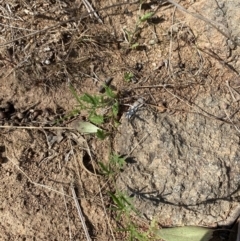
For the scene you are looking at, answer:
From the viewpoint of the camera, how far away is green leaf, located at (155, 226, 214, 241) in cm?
225

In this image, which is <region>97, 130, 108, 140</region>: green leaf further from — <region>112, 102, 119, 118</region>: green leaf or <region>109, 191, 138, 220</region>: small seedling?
<region>109, 191, 138, 220</region>: small seedling

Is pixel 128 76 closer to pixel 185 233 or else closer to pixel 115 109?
pixel 115 109

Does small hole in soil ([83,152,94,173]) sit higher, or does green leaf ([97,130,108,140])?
green leaf ([97,130,108,140])

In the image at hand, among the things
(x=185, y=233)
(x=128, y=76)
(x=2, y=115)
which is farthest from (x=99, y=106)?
(x=185, y=233)

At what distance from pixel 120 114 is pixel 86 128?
0.19 metres

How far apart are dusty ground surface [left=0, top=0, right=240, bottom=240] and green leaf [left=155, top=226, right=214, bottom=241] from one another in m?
0.05

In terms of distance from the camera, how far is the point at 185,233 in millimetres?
2268

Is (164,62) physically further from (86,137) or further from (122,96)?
(86,137)

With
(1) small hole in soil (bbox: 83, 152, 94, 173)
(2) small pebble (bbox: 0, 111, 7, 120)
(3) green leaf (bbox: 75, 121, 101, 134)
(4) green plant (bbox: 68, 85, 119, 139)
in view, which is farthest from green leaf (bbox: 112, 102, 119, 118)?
(2) small pebble (bbox: 0, 111, 7, 120)

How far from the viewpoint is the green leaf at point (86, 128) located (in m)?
2.41

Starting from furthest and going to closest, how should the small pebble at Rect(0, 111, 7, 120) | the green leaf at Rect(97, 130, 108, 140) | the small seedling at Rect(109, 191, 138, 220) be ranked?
the small pebble at Rect(0, 111, 7, 120) < the green leaf at Rect(97, 130, 108, 140) < the small seedling at Rect(109, 191, 138, 220)

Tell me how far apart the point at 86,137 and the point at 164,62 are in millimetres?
569

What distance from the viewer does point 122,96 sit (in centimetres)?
248

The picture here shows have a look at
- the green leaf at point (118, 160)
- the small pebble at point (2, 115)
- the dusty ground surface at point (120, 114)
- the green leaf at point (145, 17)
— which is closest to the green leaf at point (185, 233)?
the dusty ground surface at point (120, 114)
